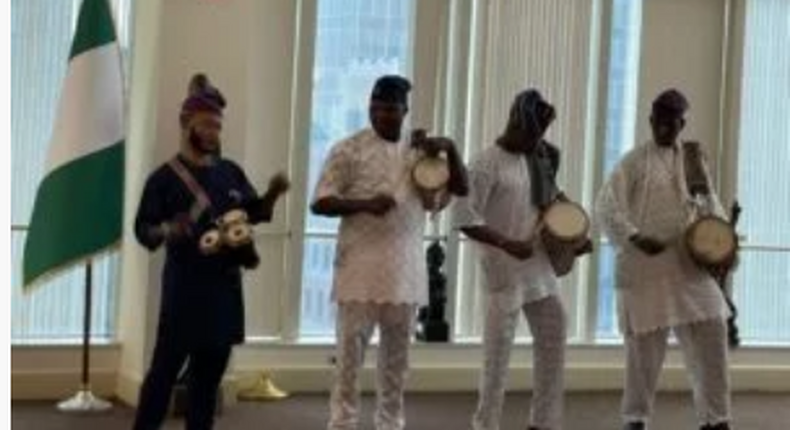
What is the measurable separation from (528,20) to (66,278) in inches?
127

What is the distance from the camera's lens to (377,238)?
15.0 feet

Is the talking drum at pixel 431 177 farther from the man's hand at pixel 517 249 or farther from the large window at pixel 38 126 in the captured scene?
the large window at pixel 38 126

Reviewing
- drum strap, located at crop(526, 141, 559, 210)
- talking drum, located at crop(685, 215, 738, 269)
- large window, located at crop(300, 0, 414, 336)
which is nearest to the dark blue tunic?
drum strap, located at crop(526, 141, 559, 210)

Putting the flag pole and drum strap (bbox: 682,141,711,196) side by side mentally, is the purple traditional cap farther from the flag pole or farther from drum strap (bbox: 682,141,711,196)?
drum strap (bbox: 682,141,711,196)

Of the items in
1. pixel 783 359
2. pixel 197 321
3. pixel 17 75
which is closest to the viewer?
pixel 197 321

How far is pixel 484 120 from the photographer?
7152mm

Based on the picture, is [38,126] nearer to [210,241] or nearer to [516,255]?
[210,241]

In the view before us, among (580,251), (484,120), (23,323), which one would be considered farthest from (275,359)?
(580,251)

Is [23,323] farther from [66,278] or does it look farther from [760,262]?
[760,262]

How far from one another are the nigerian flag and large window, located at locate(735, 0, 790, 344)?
4234mm

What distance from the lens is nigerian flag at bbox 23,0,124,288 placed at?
17.9 feet

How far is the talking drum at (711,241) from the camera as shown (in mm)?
4910

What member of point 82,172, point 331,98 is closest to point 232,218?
point 82,172

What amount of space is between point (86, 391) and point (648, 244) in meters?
2.97
